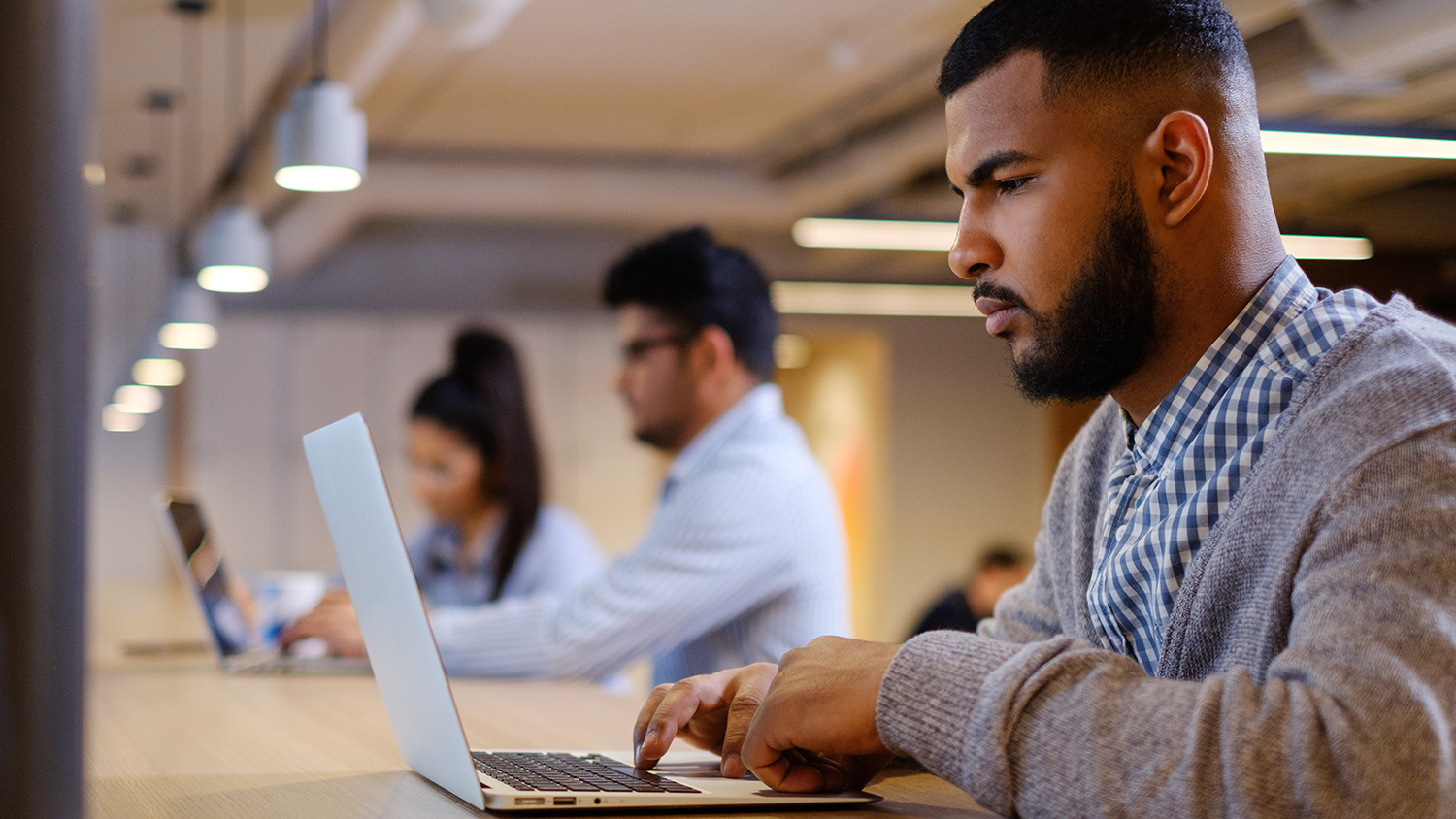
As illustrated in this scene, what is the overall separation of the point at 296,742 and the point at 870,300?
7.70 m

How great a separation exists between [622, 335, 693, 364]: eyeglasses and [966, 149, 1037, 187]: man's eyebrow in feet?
4.35

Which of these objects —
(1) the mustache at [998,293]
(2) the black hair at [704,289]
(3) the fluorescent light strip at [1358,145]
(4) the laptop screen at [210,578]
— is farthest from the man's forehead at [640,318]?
(3) the fluorescent light strip at [1358,145]

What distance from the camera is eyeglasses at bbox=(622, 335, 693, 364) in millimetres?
2354

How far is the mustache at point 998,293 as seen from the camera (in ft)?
3.39

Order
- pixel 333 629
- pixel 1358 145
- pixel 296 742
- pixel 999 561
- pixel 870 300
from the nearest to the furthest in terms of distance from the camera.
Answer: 1. pixel 296 742
2. pixel 333 629
3. pixel 1358 145
4. pixel 999 561
5. pixel 870 300

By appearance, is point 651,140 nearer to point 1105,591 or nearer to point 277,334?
point 277,334

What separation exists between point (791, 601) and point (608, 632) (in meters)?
0.29

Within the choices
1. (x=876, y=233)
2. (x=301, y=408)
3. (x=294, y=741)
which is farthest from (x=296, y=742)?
(x=301, y=408)

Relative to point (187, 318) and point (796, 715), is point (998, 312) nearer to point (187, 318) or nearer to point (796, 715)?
point (796, 715)

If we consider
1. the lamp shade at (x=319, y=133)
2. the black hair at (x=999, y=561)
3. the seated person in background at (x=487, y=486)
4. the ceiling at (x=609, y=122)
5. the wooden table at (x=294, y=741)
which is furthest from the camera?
the black hair at (x=999, y=561)

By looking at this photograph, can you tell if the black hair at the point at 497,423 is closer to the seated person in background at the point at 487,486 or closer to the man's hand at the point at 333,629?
the seated person in background at the point at 487,486

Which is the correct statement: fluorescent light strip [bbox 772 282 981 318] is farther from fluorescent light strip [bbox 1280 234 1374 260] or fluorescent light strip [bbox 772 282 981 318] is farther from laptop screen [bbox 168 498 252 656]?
laptop screen [bbox 168 498 252 656]

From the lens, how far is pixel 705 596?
200cm

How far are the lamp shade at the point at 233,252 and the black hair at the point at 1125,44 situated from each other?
3.38 meters
